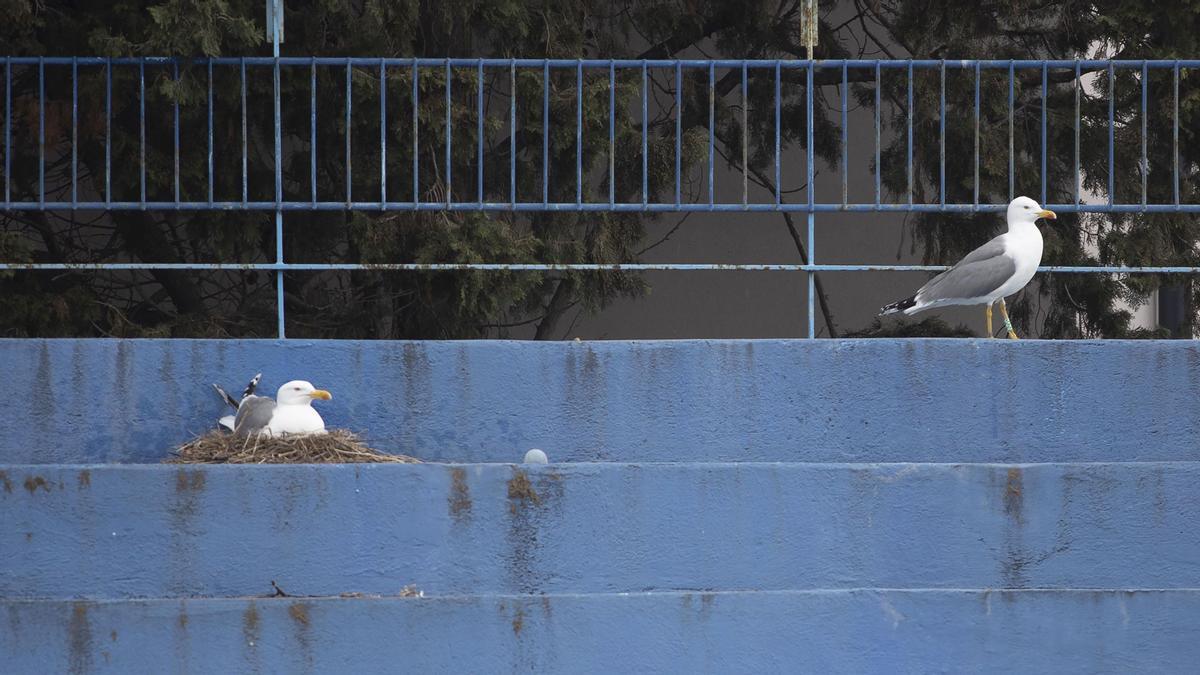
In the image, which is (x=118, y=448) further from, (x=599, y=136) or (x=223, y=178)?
(x=599, y=136)

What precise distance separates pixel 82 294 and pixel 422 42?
7.41 ft

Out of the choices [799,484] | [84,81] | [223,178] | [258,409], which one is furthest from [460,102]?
[799,484]

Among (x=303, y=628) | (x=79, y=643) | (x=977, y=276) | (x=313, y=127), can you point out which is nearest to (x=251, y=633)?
(x=303, y=628)

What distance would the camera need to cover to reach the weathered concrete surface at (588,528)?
5469 millimetres

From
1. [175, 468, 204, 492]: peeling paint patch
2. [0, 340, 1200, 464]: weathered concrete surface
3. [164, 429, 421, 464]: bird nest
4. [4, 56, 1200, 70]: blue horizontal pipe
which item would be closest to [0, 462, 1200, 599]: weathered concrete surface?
[175, 468, 204, 492]: peeling paint patch

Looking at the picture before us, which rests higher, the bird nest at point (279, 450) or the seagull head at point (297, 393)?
the seagull head at point (297, 393)

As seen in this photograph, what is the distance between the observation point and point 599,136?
8.38 meters

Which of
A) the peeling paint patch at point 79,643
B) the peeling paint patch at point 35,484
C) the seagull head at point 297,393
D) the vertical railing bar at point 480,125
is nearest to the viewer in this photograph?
the peeling paint patch at point 79,643

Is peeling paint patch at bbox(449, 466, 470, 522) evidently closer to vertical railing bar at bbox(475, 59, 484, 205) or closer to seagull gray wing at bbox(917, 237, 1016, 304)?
vertical railing bar at bbox(475, 59, 484, 205)

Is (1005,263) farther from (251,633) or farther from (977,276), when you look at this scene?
(251,633)

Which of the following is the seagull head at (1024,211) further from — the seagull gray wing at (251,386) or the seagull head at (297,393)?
the seagull gray wing at (251,386)

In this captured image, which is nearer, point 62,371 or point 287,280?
point 62,371

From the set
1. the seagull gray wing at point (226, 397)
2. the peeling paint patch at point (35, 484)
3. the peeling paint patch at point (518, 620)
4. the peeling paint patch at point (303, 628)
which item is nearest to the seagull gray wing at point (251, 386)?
the seagull gray wing at point (226, 397)

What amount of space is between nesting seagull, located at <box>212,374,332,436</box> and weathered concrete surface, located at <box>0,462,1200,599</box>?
0.48 m
